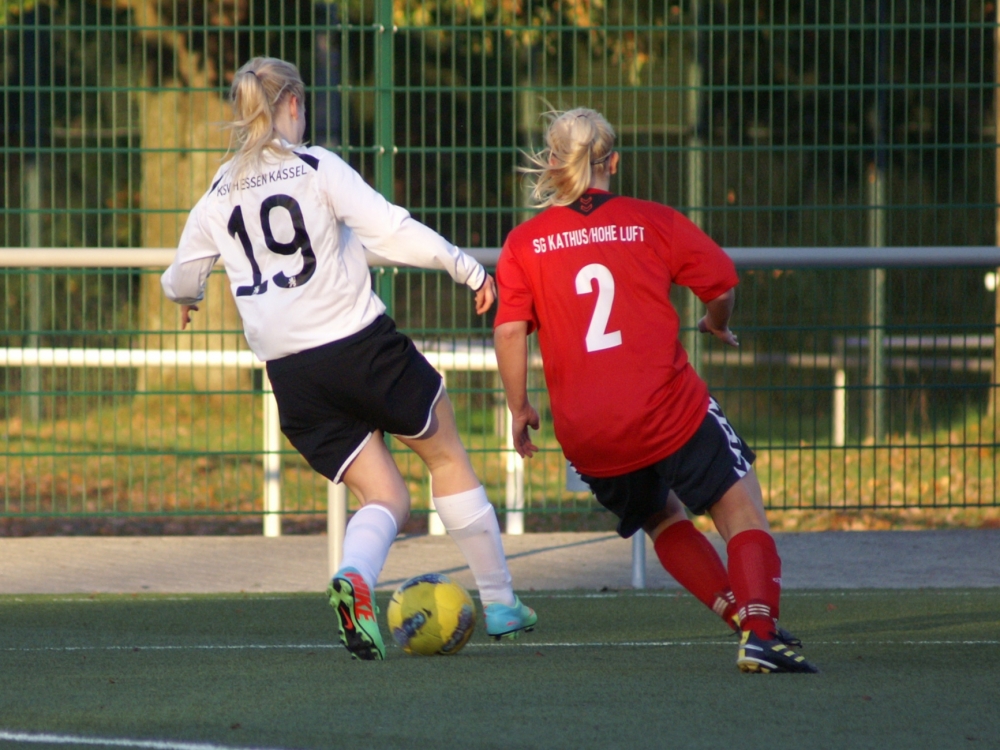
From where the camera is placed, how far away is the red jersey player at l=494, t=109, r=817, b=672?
13.2 ft

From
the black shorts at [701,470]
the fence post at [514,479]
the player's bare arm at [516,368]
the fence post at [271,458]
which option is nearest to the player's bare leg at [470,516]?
the player's bare arm at [516,368]

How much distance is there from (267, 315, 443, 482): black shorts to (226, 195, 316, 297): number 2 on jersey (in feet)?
0.69

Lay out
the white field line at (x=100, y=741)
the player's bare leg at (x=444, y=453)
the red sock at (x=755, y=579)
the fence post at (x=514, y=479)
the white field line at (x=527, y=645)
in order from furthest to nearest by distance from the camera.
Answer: the fence post at (x=514, y=479) < the white field line at (x=527, y=645) < the player's bare leg at (x=444, y=453) < the red sock at (x=755, y=579) < the white field line at (x=100, y=741)

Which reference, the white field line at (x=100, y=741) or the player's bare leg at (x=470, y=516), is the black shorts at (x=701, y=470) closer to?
the player's bare leg at (x=470, y=516)

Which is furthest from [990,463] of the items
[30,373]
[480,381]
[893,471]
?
[30,373]

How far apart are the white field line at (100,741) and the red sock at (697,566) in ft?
5.32

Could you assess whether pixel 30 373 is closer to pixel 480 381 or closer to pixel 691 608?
pixel 480 381

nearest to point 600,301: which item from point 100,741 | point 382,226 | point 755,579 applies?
point 382,226

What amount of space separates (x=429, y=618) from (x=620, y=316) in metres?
1.06

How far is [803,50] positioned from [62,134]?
11.2 ft

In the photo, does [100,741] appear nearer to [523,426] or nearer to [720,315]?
[523,426]

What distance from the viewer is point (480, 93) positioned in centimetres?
674

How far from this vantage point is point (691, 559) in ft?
14.2

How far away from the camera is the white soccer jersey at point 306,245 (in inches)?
163
